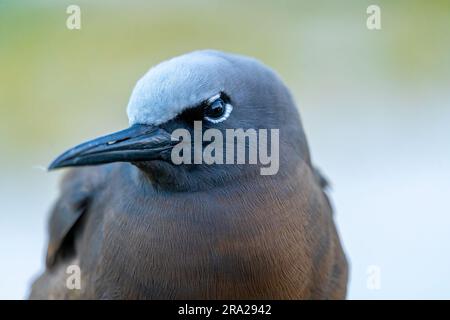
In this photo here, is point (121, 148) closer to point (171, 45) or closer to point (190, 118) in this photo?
point (190, 118)

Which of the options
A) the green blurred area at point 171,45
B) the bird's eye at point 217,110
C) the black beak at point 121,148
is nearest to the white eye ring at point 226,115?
the bird's eye at point 217,110

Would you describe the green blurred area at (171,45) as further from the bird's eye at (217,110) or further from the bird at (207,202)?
the bird's eye at (217,110)

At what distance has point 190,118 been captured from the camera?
142 inches

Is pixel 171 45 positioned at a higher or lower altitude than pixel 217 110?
higher

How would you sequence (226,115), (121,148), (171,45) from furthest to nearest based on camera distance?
(171,45) → (226,115) → (121,148)

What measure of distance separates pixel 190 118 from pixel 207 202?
1.27ft

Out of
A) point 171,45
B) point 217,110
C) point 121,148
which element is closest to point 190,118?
point 217,110

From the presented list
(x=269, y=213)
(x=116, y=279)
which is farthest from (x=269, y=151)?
(x=116, y=279)

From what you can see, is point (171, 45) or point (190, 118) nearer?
point (190, 118)

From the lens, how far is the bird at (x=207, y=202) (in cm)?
358

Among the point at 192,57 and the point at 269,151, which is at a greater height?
the point at 192,57
